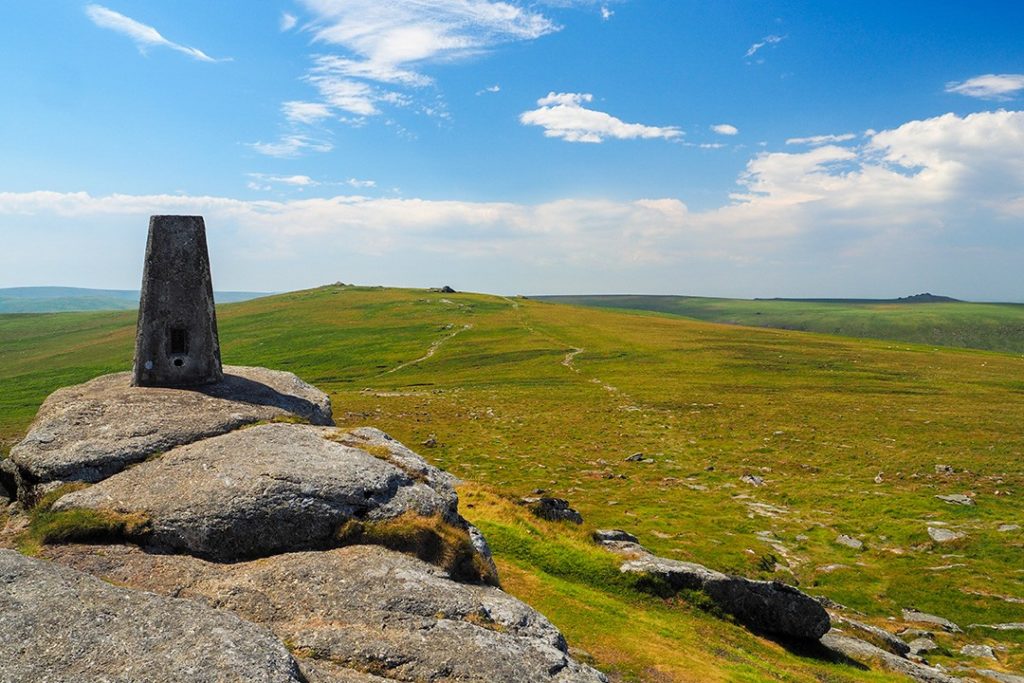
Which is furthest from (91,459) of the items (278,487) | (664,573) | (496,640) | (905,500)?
(905,500)

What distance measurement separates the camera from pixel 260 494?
1566cm

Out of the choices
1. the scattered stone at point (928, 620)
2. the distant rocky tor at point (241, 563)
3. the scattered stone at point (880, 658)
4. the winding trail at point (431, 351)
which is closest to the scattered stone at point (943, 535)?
the scattered stone at point (928, 620)

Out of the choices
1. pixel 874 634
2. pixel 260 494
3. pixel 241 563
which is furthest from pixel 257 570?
pixel 874 634

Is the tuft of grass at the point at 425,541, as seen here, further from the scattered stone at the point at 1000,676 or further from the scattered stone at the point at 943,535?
the scattered stone at the point at 943,535

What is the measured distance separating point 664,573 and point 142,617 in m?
18.7

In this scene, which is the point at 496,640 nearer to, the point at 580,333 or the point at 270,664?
the point at 270,664

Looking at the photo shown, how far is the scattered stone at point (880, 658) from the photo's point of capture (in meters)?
20.8

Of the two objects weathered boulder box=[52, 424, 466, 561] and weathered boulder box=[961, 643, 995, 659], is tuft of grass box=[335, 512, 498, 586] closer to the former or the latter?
weathered boulder box=[52, 424, 466, 561]

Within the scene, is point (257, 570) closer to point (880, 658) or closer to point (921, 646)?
point (880, 658)

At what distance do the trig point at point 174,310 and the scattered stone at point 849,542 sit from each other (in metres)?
33.6

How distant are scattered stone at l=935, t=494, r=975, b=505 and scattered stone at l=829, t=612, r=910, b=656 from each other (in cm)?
1873

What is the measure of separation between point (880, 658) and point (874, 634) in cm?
265

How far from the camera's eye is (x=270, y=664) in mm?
9867

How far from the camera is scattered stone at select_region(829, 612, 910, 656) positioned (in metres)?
23.2
